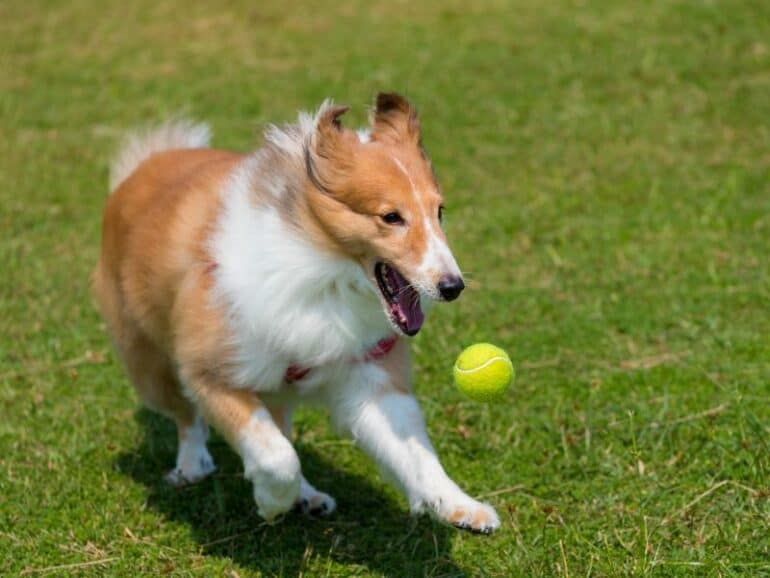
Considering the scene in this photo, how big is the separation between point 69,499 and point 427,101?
604 cm

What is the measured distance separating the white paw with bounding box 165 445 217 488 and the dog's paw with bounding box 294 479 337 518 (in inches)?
20.7

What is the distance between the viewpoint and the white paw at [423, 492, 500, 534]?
12.7 feet

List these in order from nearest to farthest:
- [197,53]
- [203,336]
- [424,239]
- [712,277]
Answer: [424,239], [203,336], [712,277], [197,53]

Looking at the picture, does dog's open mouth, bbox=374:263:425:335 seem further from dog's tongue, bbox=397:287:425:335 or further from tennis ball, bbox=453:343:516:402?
tennis ball, bbox=453:343:516:402

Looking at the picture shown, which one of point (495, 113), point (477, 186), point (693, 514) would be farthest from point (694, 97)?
point (693, 514)

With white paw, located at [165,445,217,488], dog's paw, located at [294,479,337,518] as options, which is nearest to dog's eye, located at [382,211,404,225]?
dog's paw, located at [294,479,337,518]

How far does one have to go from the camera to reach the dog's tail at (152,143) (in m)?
5.57

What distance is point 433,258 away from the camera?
152 inches

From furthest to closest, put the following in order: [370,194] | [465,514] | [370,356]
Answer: [370,356]
[370,194]
[465,514]

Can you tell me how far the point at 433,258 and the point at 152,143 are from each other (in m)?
2.17

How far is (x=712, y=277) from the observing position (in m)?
6.73

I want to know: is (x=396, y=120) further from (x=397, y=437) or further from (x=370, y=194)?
(x=397, y=437)

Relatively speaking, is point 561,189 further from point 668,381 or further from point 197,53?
point 197,53

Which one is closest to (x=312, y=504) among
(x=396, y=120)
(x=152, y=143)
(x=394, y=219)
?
(x=394, y=219)
